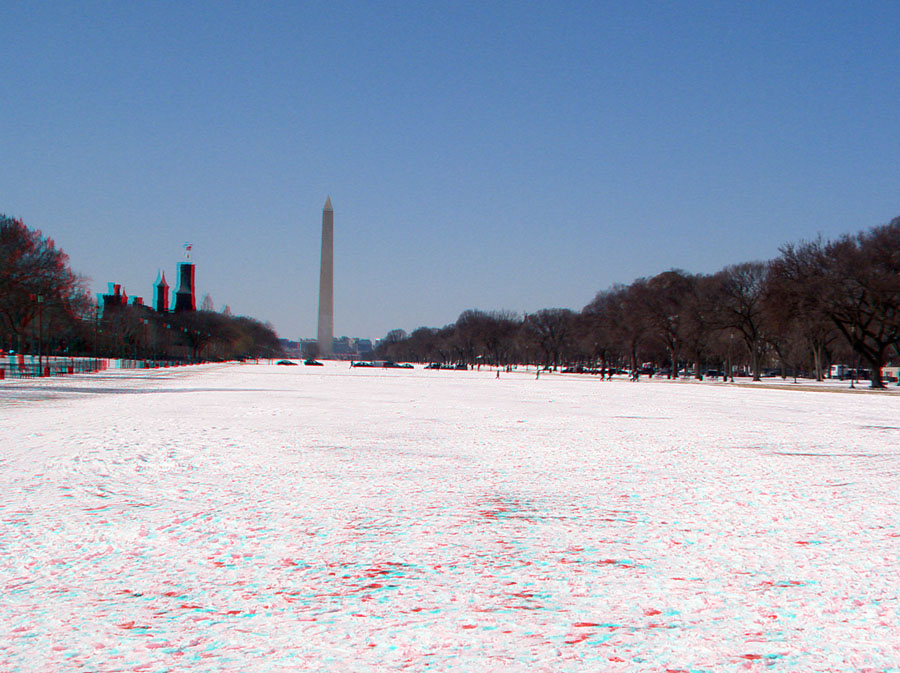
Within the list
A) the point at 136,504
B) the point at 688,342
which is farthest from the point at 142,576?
the point at 688,342

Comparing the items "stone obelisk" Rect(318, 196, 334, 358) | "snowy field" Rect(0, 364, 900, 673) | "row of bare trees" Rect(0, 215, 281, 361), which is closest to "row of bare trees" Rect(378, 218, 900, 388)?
"stone obelisk" Rect(318, 196, 334, 358)

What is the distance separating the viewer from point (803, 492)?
9.39m

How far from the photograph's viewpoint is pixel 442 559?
20.2ft

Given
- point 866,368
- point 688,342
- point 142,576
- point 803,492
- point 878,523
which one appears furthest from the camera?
point 866,368

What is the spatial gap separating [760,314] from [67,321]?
199 feet

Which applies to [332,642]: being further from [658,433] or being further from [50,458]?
[658,433]

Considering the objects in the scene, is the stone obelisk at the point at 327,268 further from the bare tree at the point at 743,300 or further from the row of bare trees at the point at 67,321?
the bare tree at the point at 743,300

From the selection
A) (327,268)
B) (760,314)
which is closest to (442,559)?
(760,314)

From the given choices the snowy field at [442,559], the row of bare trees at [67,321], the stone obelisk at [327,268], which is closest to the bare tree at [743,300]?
the row of bare trees at [67,321]

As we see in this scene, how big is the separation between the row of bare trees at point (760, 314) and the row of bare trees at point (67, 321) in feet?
163

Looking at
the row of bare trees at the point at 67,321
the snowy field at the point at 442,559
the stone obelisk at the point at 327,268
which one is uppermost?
the stone obelisk at the point at 327,268

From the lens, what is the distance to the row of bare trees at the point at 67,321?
54697 millimetres

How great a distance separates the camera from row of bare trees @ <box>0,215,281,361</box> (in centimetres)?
5470

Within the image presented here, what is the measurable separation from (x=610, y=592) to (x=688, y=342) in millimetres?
75764
